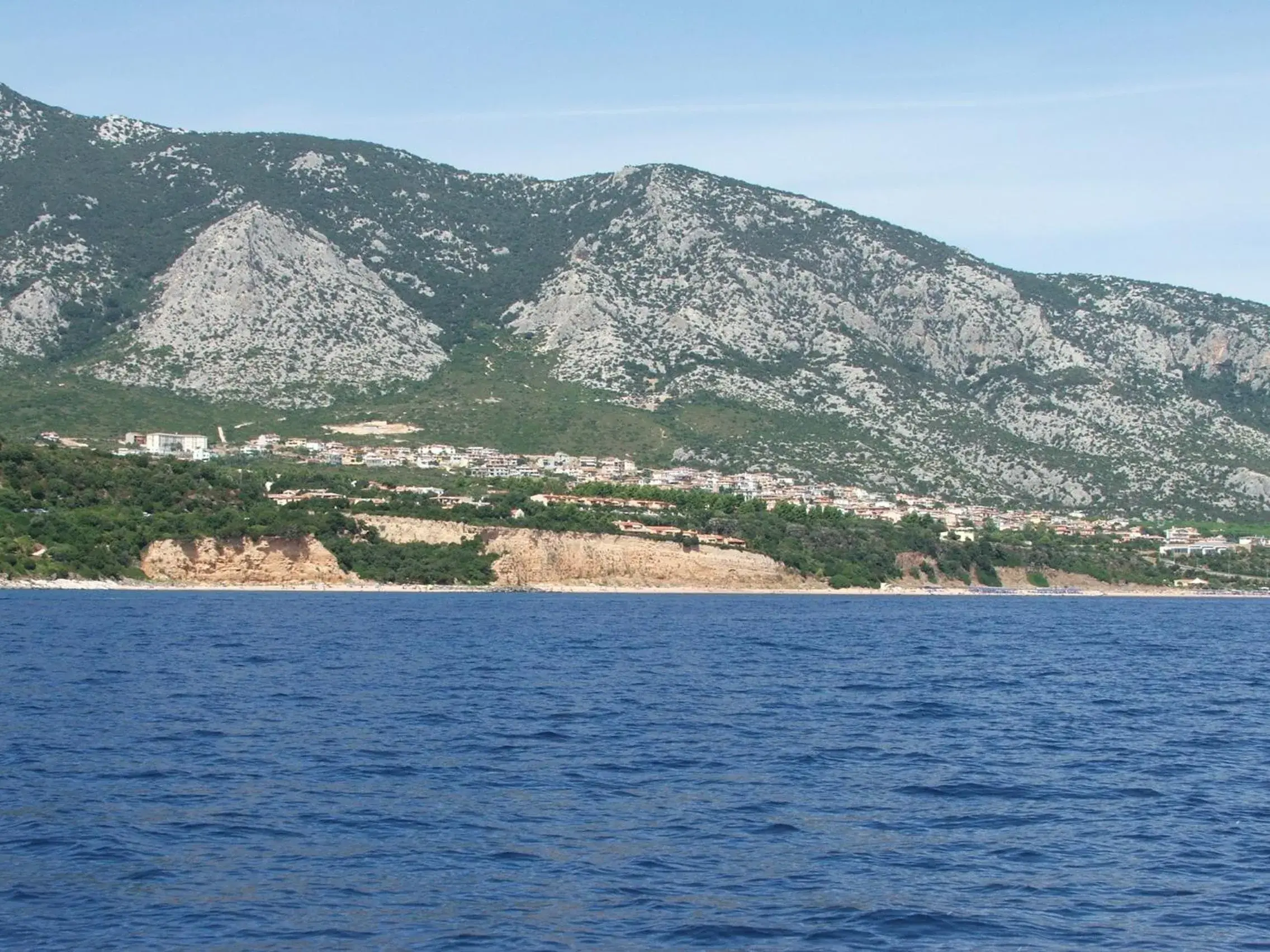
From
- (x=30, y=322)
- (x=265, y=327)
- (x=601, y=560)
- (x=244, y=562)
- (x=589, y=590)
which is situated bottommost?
(x=589, y=590)

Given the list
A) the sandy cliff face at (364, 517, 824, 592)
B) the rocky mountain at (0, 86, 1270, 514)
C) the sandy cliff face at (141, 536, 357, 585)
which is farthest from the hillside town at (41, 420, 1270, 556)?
the sandy cliff face at (141, 536, 357, 585)

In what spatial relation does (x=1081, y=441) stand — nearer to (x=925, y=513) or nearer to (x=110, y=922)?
(x=925, y=513)

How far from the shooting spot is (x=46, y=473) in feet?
367

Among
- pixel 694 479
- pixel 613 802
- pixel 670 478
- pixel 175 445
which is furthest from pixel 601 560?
pixel 613 802

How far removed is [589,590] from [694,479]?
43419 millimetres

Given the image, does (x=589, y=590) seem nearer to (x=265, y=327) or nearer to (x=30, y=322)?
(x=265, y=327)

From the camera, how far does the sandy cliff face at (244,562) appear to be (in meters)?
106

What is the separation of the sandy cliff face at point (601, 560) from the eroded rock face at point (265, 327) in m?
53.1

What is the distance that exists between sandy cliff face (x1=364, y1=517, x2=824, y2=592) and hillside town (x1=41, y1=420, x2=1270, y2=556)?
2462 cm

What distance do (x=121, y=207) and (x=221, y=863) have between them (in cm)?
19012

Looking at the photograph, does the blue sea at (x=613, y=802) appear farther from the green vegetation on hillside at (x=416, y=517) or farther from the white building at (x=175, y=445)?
the white building at (x=175, y=445)

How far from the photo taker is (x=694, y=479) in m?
167

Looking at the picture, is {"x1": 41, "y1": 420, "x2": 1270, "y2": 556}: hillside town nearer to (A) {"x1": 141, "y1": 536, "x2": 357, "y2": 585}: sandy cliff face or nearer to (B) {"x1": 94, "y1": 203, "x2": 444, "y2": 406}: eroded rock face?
(B) {"x1": 94, "y1": 203, "x2": 444, "y2": 406}: eroded rock face

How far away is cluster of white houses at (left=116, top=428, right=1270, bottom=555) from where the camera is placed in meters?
158
